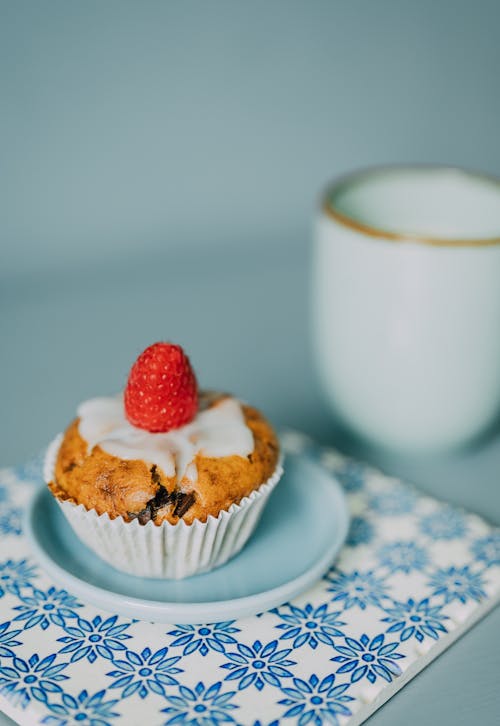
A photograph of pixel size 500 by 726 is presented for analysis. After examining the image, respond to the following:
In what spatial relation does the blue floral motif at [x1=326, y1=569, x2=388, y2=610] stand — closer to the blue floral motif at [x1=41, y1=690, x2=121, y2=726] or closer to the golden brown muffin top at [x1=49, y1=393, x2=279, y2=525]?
the golden brown muffin top at [x1=49, y1=393, x2=279, y2=525]

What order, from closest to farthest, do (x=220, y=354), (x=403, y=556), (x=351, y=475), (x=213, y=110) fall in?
1. (x=403, y=556)
2. (x=351, y=475)
3. (x=220, y=354)
4. (x=213, y=110)

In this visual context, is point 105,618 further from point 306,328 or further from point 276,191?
point 276,191

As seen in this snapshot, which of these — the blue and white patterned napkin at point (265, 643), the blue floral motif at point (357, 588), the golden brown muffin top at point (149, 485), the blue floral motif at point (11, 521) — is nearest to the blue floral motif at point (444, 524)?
the blue and white patterned napkin at point (265, 643)

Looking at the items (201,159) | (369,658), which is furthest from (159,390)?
(201,159)

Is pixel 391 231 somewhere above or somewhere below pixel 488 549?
above

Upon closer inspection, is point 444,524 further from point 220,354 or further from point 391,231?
point 220,354

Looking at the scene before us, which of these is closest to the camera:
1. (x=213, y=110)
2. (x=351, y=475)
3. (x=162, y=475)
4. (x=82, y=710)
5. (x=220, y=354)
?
(x=82, y=710)
